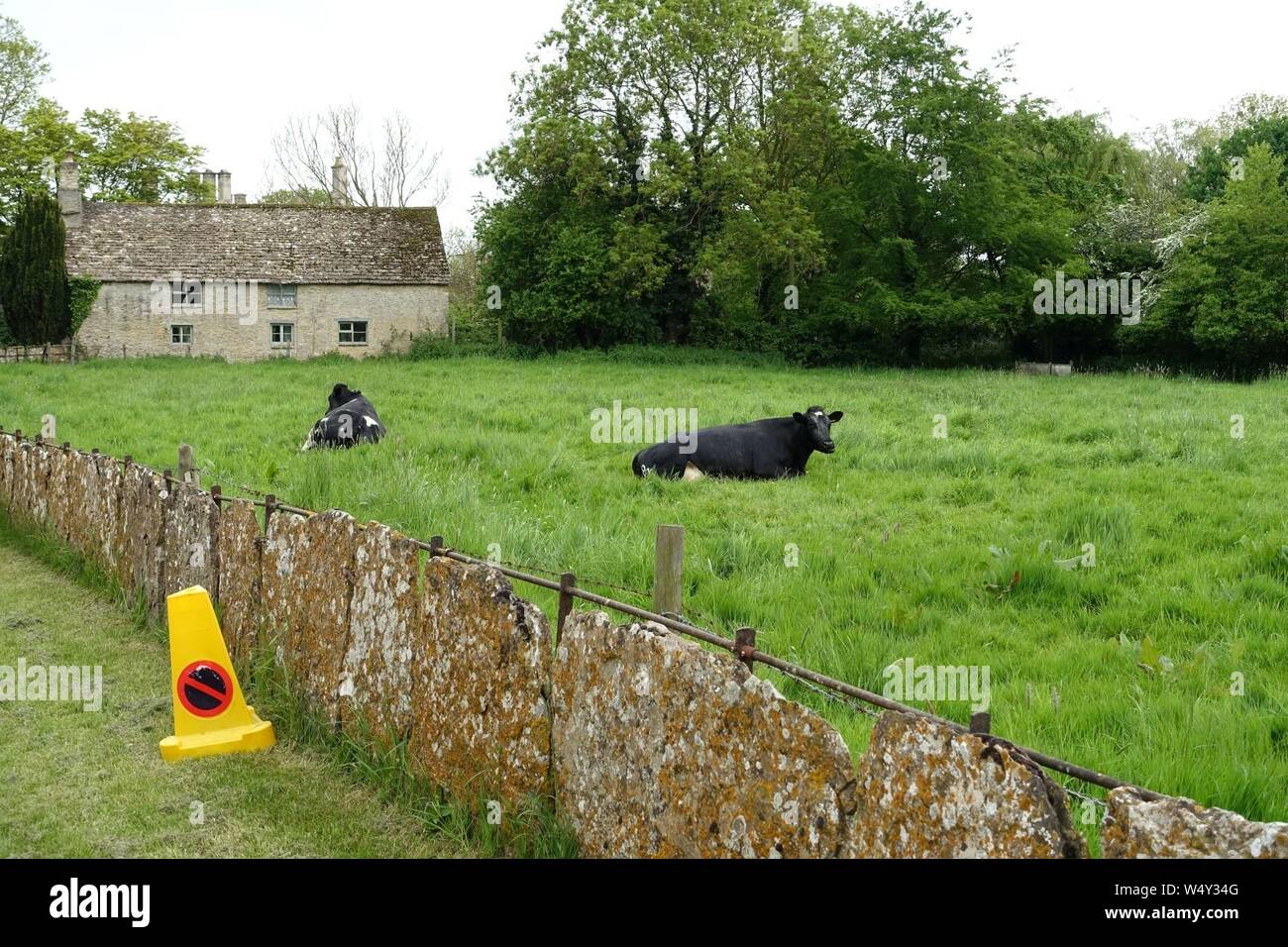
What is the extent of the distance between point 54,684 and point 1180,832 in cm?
701

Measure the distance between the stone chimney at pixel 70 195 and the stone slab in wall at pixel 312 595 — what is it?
41.6 meters

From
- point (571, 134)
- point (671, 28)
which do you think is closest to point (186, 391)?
point (571, 134)

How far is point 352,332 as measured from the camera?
42625mm

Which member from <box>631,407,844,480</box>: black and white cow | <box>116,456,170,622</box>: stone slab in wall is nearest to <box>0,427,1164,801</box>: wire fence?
<box>116,456,170,622</box>: stone slab in wall

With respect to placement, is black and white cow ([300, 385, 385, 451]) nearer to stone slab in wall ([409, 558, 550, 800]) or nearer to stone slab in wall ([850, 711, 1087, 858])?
stone slab in wall ([409, 558, 550, 800])

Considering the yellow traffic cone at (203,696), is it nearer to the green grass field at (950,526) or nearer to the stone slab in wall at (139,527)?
the green grass field at (950,526)

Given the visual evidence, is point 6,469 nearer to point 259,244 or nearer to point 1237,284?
point 1237,284

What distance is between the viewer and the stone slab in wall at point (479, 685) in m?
4.89

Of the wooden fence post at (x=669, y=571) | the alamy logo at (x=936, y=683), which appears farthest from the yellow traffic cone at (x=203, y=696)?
the alamy logo at (x=936, y=683)

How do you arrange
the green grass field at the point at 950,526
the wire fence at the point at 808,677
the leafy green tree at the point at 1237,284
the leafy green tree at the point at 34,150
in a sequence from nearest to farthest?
the wire fence at the point at 808,677 → the green grass field at the point at 950,526 → the leafy green tree at the point at 1237,284 → the leafy green tree at the point at 34,150

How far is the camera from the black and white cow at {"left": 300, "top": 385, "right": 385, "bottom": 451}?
52.9 feet

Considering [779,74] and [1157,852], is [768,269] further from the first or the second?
[1157,852]
